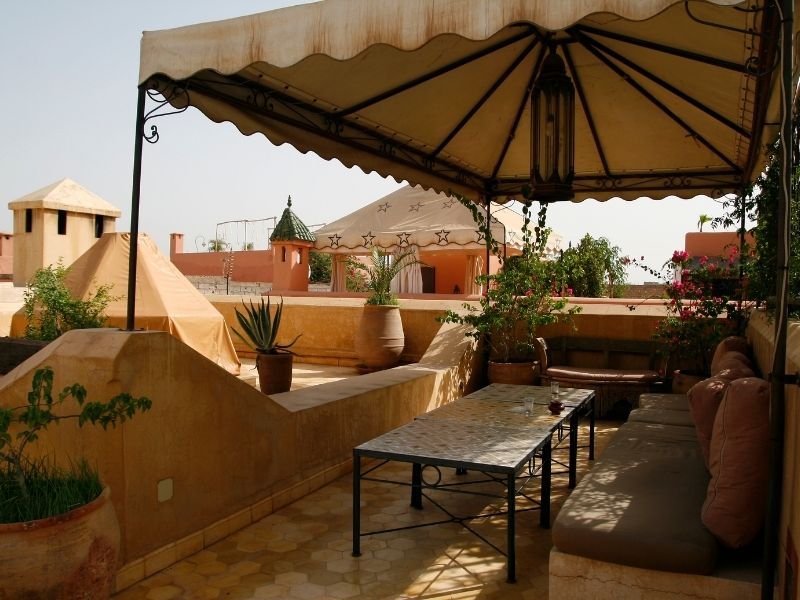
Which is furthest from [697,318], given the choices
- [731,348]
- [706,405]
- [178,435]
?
[178,435]

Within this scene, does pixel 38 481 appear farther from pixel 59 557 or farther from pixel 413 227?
pixel 413 227

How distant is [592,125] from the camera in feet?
20.3

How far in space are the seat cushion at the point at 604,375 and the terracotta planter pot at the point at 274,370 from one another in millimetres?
2855

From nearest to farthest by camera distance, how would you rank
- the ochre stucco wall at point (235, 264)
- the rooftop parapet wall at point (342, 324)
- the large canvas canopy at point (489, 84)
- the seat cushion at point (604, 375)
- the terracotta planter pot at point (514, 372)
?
→ the large canvas canopy at point (489, 84)
the seat cushion at point (604, 375)
the terracotta planter pot at point (514, 372)
the rooftop parapet wall at point (342, 324)
the ochre stucco wall at point (235, 264)

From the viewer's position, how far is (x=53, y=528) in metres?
2.19

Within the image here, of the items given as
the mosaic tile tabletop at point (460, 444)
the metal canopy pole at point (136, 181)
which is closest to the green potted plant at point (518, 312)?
the mosaic tile tabletop at point (460, 444)

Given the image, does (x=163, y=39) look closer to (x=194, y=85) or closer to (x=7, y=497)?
(x=194, y=85)

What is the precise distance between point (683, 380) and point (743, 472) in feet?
13.4

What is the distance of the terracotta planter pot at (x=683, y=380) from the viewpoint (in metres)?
6.07

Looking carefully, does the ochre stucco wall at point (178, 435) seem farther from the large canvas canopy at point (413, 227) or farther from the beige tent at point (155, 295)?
the large canvas canopy at point (413, 227)

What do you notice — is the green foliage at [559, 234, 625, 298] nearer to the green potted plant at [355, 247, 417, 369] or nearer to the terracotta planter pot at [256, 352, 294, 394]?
the green potted plant at [355, 247, 417, 369]

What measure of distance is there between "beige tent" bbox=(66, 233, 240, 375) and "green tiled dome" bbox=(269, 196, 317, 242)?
882 cm

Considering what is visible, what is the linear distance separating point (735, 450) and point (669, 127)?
4.41 metres

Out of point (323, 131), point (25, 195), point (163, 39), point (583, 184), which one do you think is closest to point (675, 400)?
point (583, 184)
